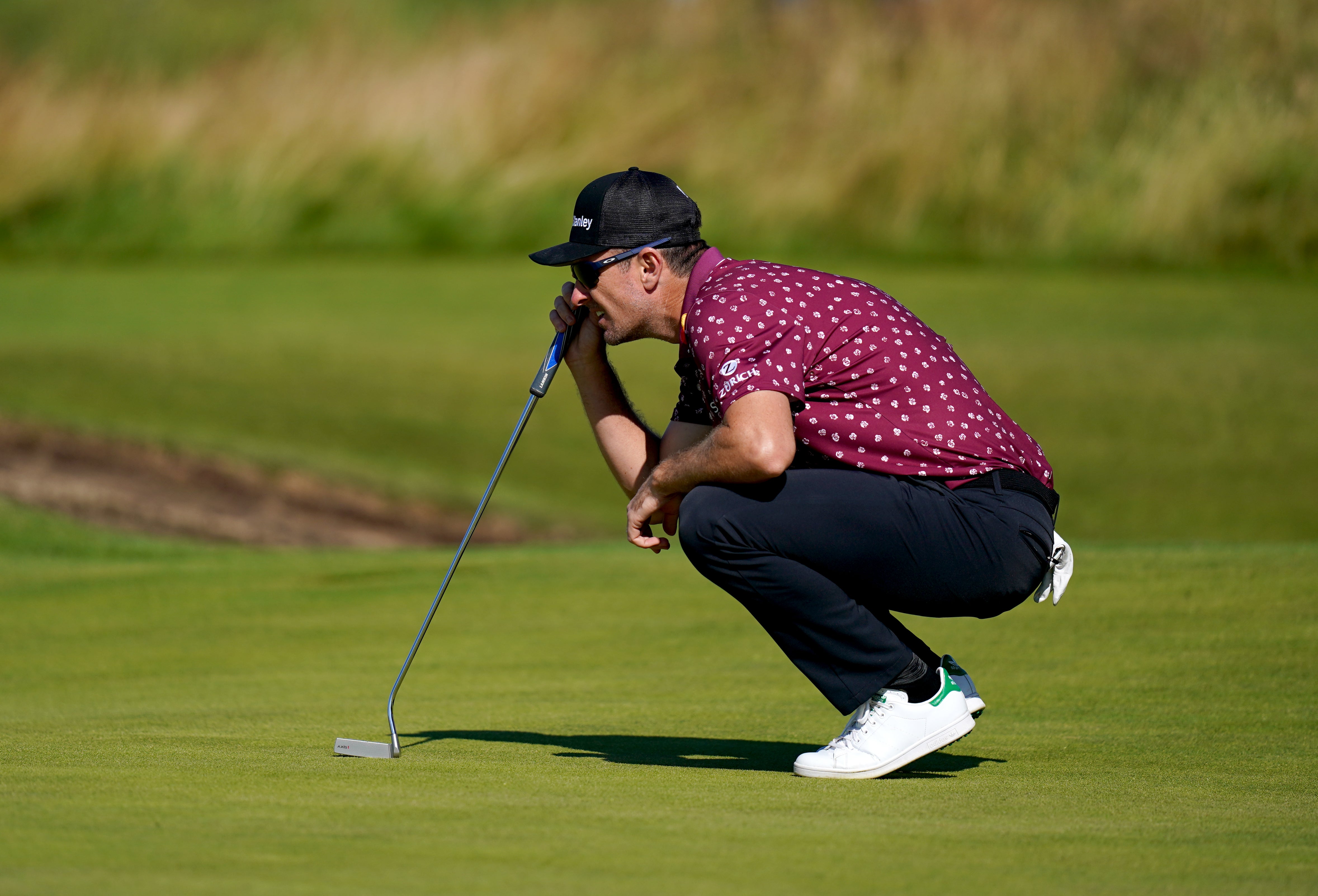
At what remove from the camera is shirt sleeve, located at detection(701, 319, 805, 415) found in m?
3.03

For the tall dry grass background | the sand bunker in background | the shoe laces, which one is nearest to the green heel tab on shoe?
the shoe laces

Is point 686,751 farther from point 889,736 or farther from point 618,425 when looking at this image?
point 618,425

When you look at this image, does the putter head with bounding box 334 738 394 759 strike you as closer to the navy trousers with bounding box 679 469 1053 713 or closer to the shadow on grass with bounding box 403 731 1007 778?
the shadow on grass with bounding box 403 731 1007 778

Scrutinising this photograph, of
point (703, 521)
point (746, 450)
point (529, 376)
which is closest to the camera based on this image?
point (746, 450)

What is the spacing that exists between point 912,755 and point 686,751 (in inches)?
20.3

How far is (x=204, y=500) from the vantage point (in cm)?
980

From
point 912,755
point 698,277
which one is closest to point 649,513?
point 698,277

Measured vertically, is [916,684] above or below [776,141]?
below

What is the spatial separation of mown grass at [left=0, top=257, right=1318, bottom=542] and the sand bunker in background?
245mm

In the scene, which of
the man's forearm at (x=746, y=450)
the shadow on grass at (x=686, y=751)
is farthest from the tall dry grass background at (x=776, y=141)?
the man's forearm at (x=746, y=450)

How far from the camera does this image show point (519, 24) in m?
18.6

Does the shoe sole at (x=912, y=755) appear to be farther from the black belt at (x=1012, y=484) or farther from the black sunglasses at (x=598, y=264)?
the black sunglasses at (x=598, y=264)

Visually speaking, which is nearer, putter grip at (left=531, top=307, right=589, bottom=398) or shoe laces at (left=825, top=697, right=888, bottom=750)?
shoe laces at (left=825, top=697, right=888, bottom=750)

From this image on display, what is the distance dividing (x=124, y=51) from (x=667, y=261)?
A: 87.5 feet
